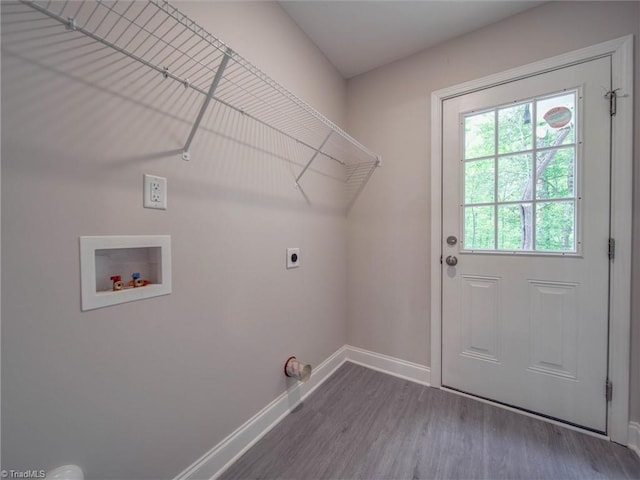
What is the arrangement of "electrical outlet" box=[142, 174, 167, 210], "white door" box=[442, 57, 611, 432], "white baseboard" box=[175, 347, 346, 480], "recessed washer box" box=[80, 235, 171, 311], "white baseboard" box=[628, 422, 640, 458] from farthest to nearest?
"white door" box=[442, 57, 611, 432], "white baseboard" box=[628, 422, 640, 458], "white baseboard" box=[175, 347, 346, 480], "electrical outlet" box=[142, 174, 167, 210], "recessed washer box" box=[80, 235, 171, 311]

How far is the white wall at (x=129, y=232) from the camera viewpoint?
0.65 metres

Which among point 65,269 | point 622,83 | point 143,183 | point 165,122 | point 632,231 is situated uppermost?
point 622,83

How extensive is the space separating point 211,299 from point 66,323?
459mm

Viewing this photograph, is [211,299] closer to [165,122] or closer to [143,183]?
[143,183]

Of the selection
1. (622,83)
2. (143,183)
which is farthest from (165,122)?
(622,83)

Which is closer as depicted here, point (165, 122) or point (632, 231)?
point (165, 122)

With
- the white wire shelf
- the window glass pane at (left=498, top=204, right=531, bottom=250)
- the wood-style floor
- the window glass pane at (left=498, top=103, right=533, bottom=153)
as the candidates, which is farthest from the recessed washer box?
the window glass pane at (left=498, top=103, right=533, bottom=153)

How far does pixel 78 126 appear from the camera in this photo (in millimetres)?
726

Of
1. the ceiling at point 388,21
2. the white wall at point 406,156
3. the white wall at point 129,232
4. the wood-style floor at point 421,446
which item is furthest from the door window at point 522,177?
the white wall at point 129,232

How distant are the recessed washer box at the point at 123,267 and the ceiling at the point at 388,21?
1.55 metres

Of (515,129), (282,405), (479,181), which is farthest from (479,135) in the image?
(282,405)

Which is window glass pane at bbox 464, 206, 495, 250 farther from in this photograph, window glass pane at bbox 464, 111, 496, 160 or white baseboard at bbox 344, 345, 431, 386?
white baseboard at bbox 344, 345, 431, 386

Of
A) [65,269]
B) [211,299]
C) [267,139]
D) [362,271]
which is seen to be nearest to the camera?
[65,269]

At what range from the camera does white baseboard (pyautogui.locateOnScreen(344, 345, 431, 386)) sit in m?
1.79
